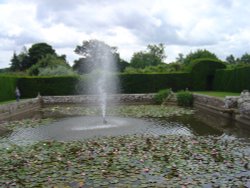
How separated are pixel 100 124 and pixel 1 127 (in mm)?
3715

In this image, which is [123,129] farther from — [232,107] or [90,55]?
[90,55]

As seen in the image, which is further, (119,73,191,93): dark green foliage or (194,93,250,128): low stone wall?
(119,73,191,93): dark green foliage

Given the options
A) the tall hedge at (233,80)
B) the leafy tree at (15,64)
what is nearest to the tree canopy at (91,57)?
the leafy tree at (15,64)

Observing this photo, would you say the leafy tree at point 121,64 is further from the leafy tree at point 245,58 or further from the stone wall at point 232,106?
the stone wall at point 232,106

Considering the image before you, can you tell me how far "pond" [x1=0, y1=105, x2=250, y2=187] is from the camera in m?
5.57

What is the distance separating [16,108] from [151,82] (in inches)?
529

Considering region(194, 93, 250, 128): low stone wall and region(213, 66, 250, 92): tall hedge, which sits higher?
region(213, 66, 250, 92): tall hedge

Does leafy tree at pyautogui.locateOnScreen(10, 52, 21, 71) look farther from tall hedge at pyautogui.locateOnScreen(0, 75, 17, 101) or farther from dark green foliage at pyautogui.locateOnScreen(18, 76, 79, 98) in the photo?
tall hedge at pyautogui.locateOnScreen(0, 75, 17, 101)

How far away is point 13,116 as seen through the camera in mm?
16688

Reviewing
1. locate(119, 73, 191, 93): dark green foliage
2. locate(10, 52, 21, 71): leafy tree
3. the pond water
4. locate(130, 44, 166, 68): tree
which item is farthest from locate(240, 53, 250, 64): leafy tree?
the pond water

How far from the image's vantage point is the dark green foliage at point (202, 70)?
94.6ft

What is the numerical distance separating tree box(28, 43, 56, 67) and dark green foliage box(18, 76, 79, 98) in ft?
86.8

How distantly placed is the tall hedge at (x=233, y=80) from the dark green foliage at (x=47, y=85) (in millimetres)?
11659

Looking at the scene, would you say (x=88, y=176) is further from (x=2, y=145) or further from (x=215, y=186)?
(x=2, y=145)
